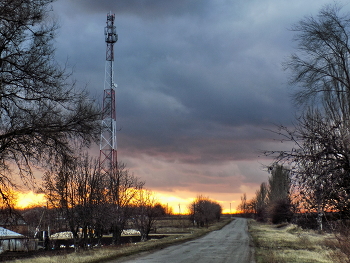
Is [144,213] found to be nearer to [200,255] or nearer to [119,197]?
[119,197]

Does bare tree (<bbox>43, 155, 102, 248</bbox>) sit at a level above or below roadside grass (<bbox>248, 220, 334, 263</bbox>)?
above

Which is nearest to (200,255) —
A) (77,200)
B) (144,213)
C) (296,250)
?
(296,250)

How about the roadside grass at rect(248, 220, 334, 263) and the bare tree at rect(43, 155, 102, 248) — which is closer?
the roadside grass at rect(248, 220, 334, 263)

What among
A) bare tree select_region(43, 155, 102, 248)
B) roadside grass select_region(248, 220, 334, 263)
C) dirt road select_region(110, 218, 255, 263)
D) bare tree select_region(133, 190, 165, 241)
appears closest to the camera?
roadside grass select_region(248, 220, 334, 263)

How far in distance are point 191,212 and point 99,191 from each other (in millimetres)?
55742

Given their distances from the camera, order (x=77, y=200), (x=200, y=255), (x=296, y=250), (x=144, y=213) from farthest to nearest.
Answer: (x=144, y=213)
(x=77, y=200)
(x=296, y=250)
(x=200, y=255)

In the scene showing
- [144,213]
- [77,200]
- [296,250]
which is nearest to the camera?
[296,250]

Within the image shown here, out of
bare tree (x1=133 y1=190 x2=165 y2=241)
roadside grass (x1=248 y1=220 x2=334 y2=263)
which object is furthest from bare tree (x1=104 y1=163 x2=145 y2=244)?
roadside grass (x1=248 y1=220 x2=334 y2=263)

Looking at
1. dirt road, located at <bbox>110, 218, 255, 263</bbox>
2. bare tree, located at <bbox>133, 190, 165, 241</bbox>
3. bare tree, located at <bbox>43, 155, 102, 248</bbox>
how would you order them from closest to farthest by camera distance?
1. dirt road, located at <bbox>110, 218, 255, 263</bbox>
2. bare tree, located at <bbox>43, 155, 102, 248</bbox>
3. bare tree, located at <bbox>133, 190, 165, 241</bbox>

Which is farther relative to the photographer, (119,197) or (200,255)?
(119,197)

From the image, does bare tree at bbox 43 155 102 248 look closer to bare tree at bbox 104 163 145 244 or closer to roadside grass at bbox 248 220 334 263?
bare tree at bbox 104 163 145 244

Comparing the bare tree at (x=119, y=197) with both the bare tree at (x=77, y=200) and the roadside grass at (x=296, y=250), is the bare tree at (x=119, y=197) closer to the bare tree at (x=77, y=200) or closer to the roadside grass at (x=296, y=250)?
the bare tree at (x=77, y=200)

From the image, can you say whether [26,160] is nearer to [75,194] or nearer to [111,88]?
[75,194]

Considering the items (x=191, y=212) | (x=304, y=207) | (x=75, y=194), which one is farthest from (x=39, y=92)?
(x=191, y=212)
